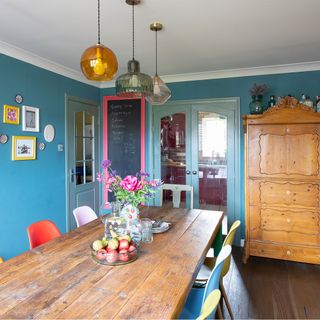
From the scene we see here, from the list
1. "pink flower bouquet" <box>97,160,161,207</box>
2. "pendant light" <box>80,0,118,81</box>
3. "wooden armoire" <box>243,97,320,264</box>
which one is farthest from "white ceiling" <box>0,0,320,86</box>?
"pink flower bouquet" <box>97,160,161,207</box>

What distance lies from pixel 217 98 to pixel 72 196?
251 cm

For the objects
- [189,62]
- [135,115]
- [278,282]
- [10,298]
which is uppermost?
[189,62]

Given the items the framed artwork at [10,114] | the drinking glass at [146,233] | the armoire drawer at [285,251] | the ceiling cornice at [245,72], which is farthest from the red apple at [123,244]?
the ceiling cornice at [245,72]

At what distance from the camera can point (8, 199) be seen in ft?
→ 9.91

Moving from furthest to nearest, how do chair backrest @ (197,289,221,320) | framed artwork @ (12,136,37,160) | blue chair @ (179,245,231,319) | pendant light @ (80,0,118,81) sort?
framed artwork @ (12,136,37,160)
pendant light @ (80,0,118,81)
blue chair @ (179,245,231,319)
chair backrest @ (197,289,221,320)

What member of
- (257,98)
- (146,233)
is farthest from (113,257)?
(257,98)

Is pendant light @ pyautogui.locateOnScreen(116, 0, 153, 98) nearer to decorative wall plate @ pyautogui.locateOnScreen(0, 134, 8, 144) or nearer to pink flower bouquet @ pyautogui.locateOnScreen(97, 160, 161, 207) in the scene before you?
pink flower bouquet @ pyautogui.locateOnScreen(97, 160, 161, 207)

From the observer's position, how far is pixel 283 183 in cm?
328

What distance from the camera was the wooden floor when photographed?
92.2 inches

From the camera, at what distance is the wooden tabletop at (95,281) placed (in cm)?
112

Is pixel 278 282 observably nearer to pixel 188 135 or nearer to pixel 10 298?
pixel 188 135

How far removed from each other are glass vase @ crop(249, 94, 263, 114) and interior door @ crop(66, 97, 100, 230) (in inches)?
95.0

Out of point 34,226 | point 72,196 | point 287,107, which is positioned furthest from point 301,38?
point 72,196

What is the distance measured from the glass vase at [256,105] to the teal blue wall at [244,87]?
10.1 inches
